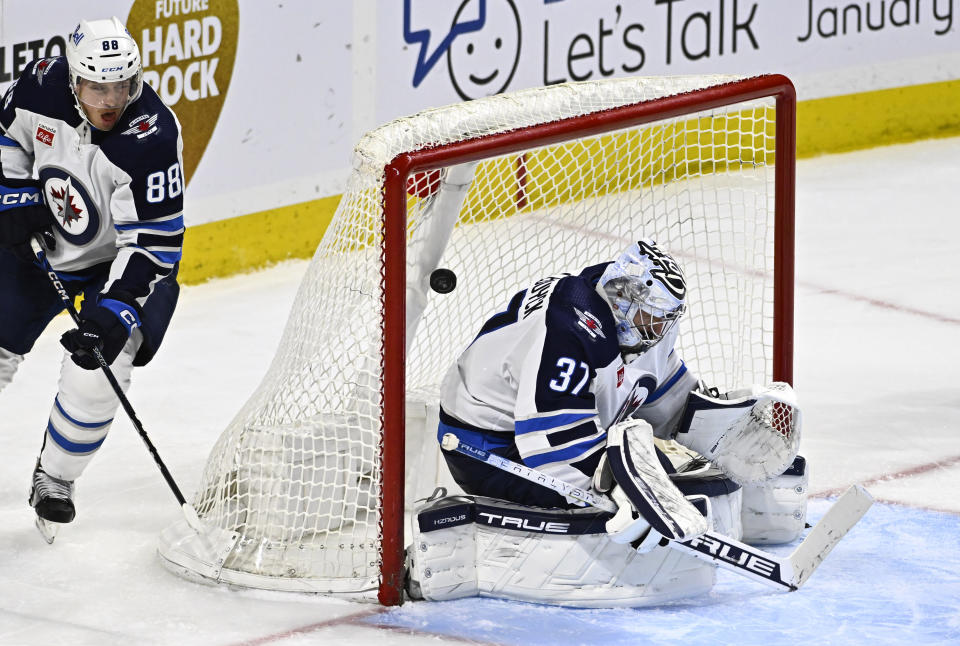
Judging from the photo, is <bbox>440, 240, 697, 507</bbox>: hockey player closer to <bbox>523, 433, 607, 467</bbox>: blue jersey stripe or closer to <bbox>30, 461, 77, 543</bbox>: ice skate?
<bbox>523, 433, 607, 467</bbox>: blue jersey stripe

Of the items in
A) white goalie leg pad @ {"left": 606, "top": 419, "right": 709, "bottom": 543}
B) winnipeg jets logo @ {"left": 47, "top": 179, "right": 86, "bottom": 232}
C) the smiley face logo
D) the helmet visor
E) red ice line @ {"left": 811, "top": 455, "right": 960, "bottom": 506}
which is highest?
the smiley face logo

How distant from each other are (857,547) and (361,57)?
2972 mm

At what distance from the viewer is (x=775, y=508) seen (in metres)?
3.71

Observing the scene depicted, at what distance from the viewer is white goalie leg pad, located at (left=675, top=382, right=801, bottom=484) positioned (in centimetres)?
365

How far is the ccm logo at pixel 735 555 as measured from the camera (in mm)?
3295

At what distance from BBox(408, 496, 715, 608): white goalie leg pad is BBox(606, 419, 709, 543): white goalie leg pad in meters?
0.08

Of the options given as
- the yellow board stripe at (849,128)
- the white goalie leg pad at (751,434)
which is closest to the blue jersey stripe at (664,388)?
the white goalie leg pad at (751,434)

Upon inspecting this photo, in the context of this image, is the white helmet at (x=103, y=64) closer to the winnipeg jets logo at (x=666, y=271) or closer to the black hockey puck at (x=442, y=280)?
the black hockey puck at (x=442, y=280)

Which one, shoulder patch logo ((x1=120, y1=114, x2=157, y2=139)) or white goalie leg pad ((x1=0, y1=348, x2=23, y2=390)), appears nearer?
shoulder patch logo ((x1=120, y1=114, x2=157, y2=139))

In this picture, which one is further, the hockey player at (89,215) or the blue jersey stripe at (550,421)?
the hockey player at (89,215)

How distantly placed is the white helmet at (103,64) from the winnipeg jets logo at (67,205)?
0.20 meters

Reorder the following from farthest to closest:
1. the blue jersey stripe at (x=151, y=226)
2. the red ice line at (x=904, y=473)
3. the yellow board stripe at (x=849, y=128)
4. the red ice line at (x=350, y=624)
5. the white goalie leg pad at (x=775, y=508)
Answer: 1. the yellow board stripe at (x=849, y=128)
2. the red ice line at (x=904, y=473)
3. the white goalie leg pad at (x=775, y=508)
4. the blue jersey stripe at (x=151, y=226)
5. the red ice line at (x=350, y=624)

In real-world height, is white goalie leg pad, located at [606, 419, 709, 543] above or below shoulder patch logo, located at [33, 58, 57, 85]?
below

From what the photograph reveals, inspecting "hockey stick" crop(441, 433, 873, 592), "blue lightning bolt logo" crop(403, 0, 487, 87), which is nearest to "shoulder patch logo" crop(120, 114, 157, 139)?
"hockey stick" crop(441, 433, 873, 592)
